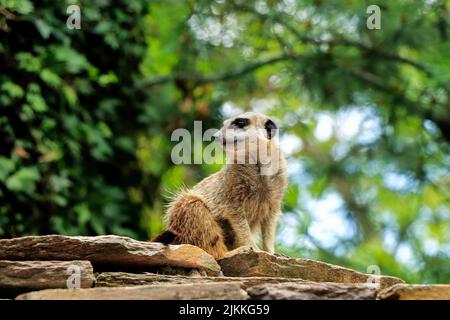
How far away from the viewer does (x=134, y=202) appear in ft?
37.7

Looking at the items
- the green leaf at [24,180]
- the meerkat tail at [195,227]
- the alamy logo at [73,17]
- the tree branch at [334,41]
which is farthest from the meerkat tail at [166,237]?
the tree branch at [334,41]

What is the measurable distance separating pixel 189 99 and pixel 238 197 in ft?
21.5

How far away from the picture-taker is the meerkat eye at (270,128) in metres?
7.67

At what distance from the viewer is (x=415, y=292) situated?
480cm

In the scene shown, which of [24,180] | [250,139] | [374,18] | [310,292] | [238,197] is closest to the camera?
[310,292]

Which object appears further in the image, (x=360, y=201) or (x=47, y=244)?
(x=360, y=201)

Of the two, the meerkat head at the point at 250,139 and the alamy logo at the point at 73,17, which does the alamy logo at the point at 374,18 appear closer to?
the meerkat head at the point at 250,139

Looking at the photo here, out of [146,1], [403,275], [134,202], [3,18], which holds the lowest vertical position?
[403,275]

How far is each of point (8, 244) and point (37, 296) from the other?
2.63 ft

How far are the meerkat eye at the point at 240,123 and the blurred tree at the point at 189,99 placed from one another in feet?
7.00

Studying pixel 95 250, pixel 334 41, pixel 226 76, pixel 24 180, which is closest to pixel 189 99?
pixel 226 76

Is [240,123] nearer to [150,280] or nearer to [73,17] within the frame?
[150,280]
